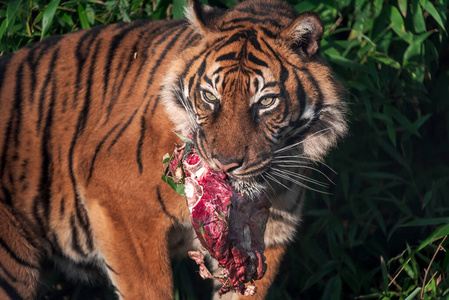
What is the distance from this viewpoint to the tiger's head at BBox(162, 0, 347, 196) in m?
1.71

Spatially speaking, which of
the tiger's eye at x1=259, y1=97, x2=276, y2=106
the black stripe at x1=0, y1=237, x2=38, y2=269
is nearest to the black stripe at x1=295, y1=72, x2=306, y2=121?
the tiger's eye at x1=259, y1=97, x2=276, y2=106

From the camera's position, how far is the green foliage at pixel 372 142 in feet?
8.18

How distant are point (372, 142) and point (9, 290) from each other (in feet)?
5.65

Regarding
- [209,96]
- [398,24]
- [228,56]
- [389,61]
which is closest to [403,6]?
[398,24]

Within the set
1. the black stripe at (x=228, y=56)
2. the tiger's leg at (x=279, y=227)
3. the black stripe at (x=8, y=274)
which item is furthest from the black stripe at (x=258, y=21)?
the black stripe at (x=8, y=274)

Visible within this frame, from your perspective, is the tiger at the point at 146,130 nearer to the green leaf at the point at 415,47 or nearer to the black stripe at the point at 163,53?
the black stripe at the point at 163,53

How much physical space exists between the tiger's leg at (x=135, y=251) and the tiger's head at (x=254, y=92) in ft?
1.13

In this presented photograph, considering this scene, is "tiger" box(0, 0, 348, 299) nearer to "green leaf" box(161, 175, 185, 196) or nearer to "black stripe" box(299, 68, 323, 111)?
"black stripe" box(299, 68, 323, 111)

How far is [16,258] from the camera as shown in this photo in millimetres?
2098

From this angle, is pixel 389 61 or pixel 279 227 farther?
pixel 389 61

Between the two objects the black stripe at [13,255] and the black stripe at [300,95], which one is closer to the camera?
the black stripe at [300,95]

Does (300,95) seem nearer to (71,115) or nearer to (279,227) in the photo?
(279,227)

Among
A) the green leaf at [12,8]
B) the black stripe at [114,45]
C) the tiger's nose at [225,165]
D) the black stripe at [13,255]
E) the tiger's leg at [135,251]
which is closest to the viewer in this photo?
the tiger's nose at [225,165]

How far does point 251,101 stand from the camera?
1.73 meters
